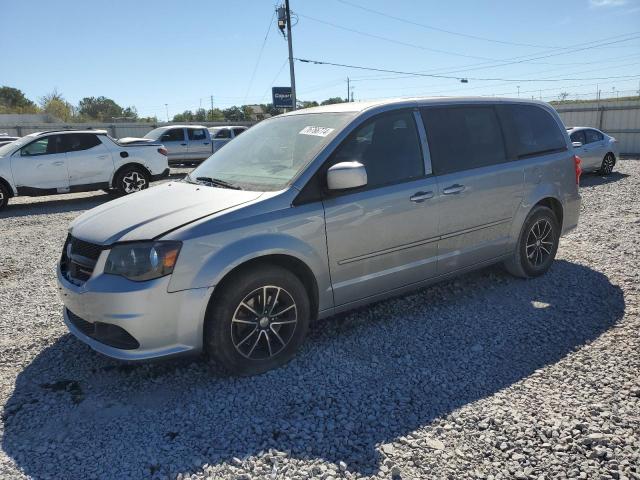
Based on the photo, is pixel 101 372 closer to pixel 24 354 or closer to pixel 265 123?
pixel 24 354

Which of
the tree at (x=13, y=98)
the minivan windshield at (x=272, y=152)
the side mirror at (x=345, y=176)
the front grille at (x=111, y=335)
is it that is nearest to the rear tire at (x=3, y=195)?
the minivan windshield at (x=272, y=152)

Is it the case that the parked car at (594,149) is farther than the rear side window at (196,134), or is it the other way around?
the rear side window at (196,134)

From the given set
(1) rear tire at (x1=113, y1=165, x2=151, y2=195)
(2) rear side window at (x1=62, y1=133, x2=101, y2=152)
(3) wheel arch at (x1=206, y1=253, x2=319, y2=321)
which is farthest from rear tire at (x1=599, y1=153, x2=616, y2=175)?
(2) rear side window at (x1=62, y1=133, x2=101, y2=152)

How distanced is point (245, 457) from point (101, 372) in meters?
1.55

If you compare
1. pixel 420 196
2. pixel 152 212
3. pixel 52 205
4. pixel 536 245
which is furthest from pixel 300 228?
pixel 52 205

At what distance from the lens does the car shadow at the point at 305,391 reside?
278cm

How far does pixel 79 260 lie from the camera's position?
346cm

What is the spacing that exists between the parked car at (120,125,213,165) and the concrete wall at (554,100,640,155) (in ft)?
56.7

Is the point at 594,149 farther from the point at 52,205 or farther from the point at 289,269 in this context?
the point at 52,205

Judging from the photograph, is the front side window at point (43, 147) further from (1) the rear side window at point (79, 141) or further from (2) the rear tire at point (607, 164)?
(2) the rear tire at point (607, 164)

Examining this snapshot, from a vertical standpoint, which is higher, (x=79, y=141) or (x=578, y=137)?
(x=79, y=141)

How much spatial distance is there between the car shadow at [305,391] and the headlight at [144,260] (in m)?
0.85

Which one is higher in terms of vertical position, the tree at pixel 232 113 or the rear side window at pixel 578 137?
the tree at pixel 232 113

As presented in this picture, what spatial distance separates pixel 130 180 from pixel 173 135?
7.78 m
